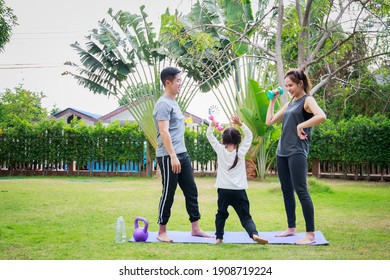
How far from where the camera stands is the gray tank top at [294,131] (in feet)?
10.1

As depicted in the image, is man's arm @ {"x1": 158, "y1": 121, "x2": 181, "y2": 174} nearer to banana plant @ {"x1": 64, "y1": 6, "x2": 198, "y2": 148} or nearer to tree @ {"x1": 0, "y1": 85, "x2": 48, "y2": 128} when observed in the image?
banana plant @ {"x1": 64, "y1": 6, "x2": 198, "y2": 148}

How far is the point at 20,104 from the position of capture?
13.4 metres

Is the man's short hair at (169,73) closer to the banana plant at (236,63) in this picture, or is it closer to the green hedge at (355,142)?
the banana plant at (236,63)

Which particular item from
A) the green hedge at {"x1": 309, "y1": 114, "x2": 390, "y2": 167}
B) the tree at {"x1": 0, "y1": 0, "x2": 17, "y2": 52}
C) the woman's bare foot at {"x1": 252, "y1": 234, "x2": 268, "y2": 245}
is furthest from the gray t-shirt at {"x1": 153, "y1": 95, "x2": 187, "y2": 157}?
the green hedge at {"x1": 309, "y1": 114, "x2": 390, "y2": 167}

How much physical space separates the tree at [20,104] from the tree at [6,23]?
19.9 ft

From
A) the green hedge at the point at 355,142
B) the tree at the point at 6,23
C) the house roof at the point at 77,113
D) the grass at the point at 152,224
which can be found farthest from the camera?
the house roof at the point at 77,113

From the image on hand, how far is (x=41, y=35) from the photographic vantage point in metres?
4.93

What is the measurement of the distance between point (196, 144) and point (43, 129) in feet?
12.3

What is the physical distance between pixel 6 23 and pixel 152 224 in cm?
312

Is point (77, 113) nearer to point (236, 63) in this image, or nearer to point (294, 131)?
point (236, 63)

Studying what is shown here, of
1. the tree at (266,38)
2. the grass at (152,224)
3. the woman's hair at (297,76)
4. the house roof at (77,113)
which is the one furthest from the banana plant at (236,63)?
the house roof at (77,113)

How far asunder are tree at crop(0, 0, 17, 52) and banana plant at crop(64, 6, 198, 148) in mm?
3756

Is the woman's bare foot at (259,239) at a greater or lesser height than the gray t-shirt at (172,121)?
lesser
